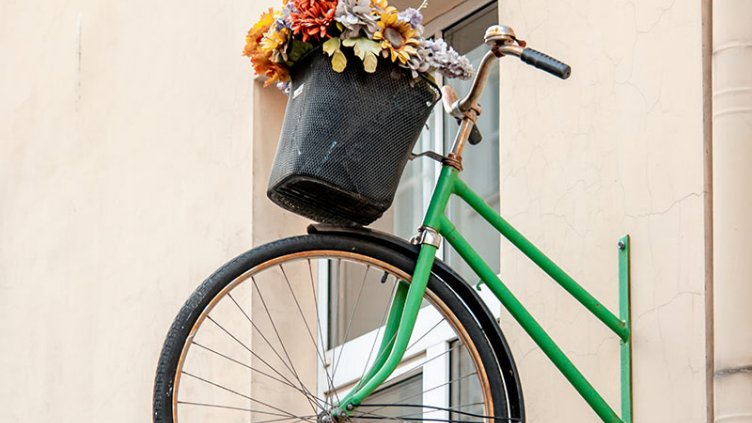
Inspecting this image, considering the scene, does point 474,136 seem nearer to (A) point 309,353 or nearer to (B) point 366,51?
(B) point 366,51

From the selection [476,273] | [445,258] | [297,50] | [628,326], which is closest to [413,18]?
[297,50]

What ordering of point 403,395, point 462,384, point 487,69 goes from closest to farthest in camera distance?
point 487,69 → point 462,384 → point 403,395

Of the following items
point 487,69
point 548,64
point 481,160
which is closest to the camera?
point 548,64

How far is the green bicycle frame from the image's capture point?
4301 mm

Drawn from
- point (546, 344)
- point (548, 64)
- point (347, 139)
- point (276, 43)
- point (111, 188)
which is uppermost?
point (111, 188)

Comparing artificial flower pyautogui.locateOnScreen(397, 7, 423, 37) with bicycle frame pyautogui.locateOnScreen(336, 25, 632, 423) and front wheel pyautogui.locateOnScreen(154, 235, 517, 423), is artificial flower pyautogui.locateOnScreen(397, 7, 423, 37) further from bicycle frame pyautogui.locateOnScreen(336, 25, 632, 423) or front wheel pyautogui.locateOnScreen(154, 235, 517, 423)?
front wheel pyautogui.locateOnScreen(154, 235, 517, 423)

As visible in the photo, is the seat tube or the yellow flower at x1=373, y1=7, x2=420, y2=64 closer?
the seat tube

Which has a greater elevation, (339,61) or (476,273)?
(339,61)

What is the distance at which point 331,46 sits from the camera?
4340 mm

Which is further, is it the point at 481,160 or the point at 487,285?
the point at 481,160

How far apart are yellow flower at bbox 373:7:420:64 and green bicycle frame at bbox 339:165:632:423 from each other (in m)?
0.31

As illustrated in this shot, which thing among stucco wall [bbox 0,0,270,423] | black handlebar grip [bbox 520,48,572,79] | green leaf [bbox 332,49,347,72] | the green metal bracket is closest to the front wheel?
stucco wall [bbox 0,0,270,423]

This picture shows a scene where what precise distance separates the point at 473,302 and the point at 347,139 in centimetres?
48

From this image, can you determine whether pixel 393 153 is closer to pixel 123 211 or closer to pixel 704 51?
pixel 704 51
